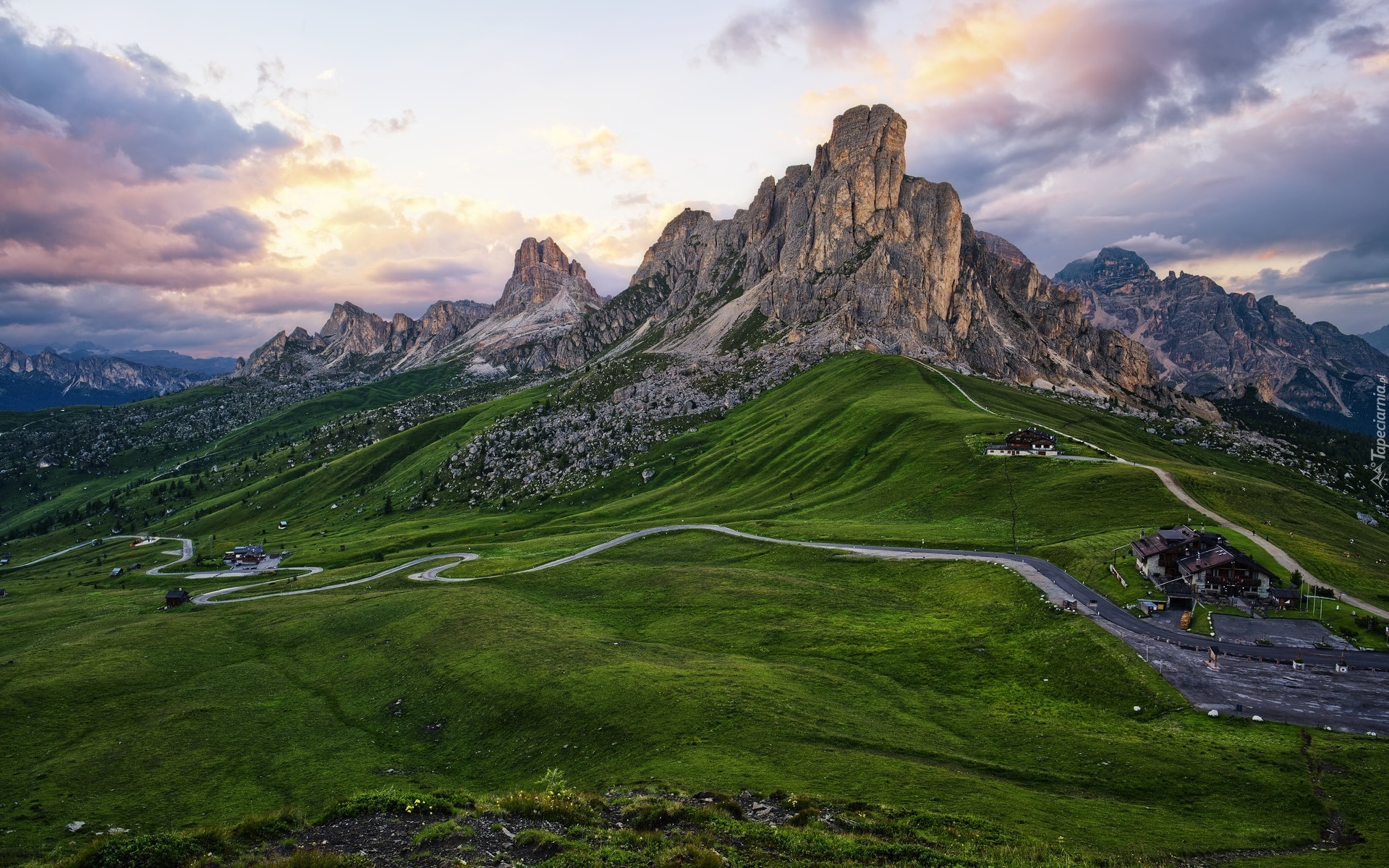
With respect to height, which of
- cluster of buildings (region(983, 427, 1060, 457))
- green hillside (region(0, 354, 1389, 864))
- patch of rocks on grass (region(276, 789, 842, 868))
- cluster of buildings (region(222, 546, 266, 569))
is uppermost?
cluster of buildings (region(983, 427, 1060, 457))

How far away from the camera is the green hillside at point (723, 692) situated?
38656 mm

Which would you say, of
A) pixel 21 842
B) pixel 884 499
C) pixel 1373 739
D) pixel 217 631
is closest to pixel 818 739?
pixel 1373 739

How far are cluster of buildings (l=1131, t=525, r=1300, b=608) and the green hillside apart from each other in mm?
7747

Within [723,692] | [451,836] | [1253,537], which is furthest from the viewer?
[1253,537]

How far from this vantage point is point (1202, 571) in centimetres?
7312

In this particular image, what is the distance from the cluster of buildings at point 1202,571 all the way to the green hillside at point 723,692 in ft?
25.4

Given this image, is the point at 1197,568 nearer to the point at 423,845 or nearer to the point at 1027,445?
the point at 1027,445

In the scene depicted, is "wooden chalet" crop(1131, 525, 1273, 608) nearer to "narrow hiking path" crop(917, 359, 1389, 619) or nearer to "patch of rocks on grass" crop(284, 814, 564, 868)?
"narrow hiking path" crop(917, 359, 1389, 619)

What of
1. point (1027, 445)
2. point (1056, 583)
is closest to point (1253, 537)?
point (1056, 583)

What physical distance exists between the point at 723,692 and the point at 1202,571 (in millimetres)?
60120

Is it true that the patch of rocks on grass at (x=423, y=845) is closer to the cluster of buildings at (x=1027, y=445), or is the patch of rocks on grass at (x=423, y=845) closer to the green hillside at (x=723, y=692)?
the green hillside at (x=723, y=692)

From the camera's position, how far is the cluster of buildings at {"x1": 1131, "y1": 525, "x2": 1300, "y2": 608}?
71.5 m

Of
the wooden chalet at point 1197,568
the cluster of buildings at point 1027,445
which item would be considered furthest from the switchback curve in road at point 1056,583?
the cluster of buildings at point 1027,445

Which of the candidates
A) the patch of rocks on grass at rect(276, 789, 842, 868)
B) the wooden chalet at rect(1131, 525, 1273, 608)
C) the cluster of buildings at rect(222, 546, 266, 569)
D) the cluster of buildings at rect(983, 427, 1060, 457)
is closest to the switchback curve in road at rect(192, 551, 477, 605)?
the cluster of buildings at rect(222, 546, 266, 569)
